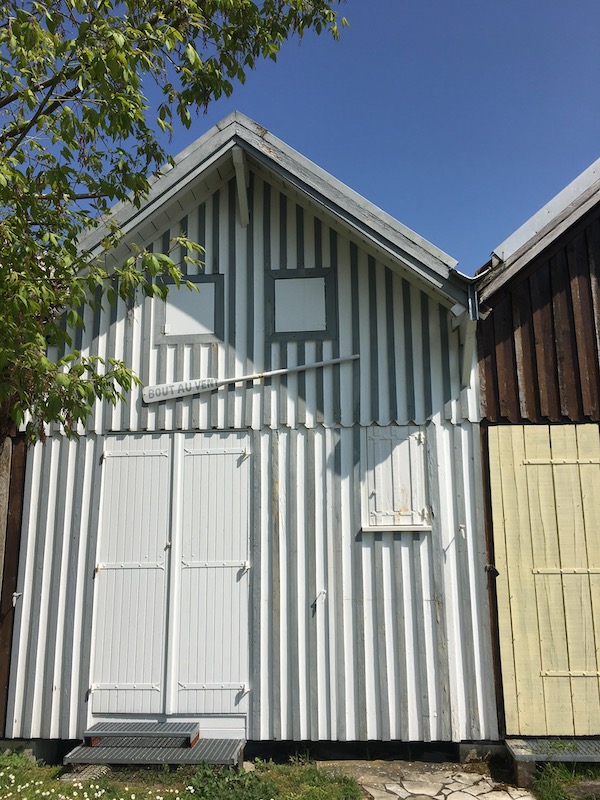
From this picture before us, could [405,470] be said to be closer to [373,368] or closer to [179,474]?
[373,368]

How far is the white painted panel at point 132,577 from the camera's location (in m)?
6.43

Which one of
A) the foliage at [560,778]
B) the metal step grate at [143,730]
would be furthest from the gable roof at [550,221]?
the metal step grate at [143,730]

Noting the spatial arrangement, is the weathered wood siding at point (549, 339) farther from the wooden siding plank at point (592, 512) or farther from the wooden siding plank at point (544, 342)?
the wooden siding plank at point (592, 512)

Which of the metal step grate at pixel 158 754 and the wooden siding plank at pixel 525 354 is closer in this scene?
the metal step grate at pixel 158 754

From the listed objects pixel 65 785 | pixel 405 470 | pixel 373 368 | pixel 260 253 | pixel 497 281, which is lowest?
pixel 65 785

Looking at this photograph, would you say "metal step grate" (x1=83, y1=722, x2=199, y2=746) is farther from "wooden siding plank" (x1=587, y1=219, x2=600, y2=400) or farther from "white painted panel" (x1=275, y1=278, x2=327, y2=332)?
"wooden siding plank" (x1=587, y1=219, x2=600, y2=400)

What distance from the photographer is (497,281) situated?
651cm

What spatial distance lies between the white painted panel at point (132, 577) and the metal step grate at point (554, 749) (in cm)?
328

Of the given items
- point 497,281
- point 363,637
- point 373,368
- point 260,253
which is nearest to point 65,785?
point 363,637

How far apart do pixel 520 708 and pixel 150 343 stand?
5025 mm

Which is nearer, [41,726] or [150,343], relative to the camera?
[41,726]

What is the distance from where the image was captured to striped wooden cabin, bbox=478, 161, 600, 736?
6164mm

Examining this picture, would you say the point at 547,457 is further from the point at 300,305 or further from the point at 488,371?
the point at 300,305

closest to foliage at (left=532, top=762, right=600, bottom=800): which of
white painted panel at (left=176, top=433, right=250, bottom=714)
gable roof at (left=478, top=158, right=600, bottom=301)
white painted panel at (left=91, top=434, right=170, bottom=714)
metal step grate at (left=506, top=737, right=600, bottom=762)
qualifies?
metal step grate at (left=506, top=737, right=600, bottom=762)
